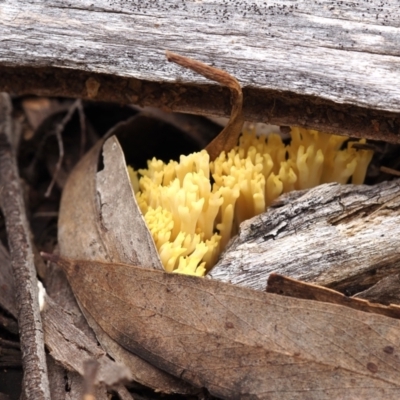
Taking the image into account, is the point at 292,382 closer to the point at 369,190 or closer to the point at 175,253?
the point at 175,253

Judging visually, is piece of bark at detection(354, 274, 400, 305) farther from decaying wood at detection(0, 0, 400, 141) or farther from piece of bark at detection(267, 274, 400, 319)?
decaying wood at detection(0, 0, 400, 141)

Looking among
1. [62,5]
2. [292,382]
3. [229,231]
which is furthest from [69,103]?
[292,382]

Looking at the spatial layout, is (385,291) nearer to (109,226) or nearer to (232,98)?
(232,98)

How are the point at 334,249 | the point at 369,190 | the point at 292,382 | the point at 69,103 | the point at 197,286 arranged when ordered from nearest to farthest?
1. the point at 292,382
2. the point at 197,286
3. the point at 334,249
4. the point at 369,190
5. the point at 69,103

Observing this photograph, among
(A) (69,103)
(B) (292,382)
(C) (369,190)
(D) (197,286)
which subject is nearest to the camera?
(B) (292,382)

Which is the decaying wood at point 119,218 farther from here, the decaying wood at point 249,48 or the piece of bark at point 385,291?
the piece of bark at point 385,291

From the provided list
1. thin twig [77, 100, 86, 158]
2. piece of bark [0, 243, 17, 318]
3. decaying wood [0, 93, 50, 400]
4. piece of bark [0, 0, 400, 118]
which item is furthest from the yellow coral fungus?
thin twig [77, 100, 86, 158]
